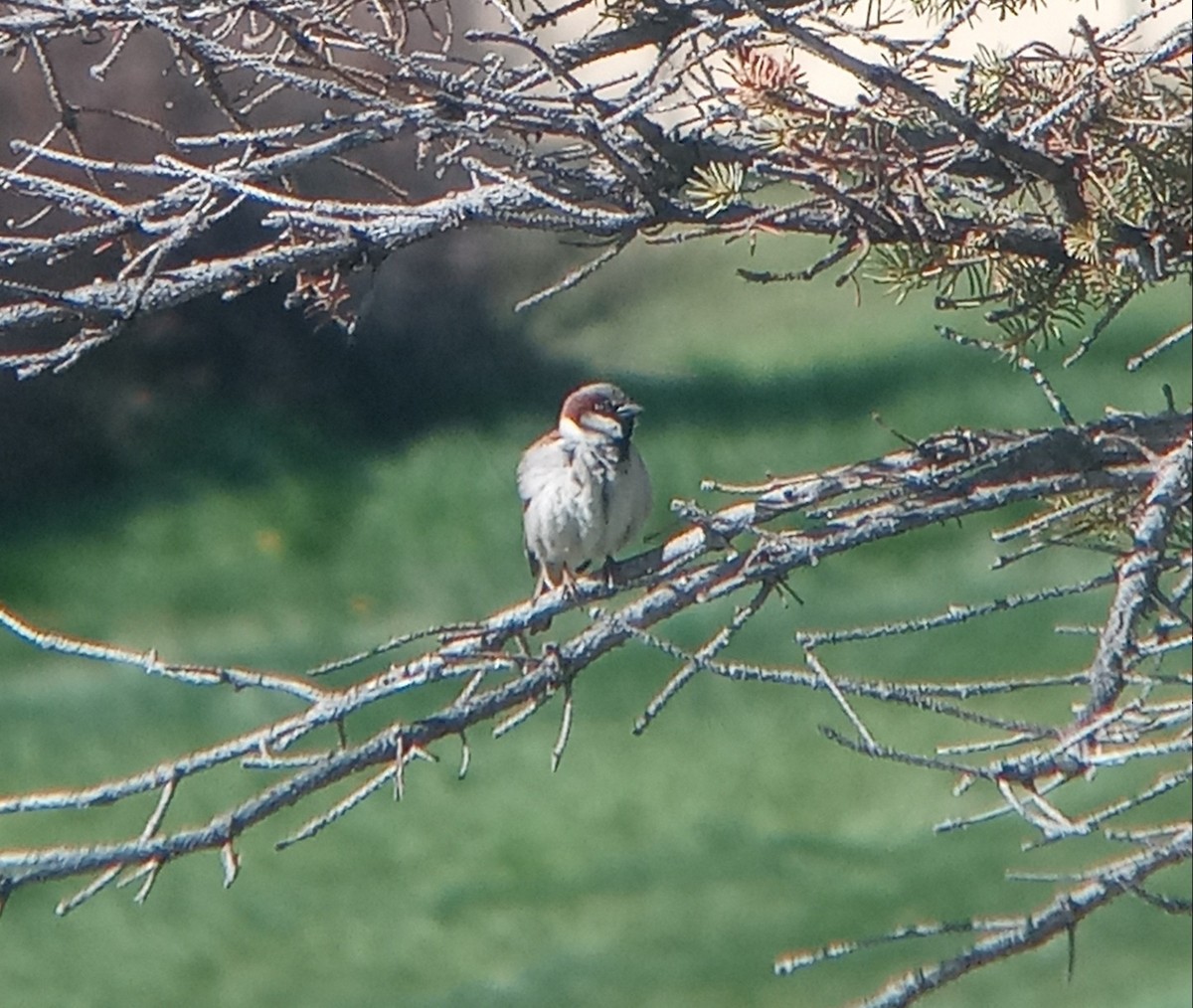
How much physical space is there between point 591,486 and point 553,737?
3.15 meters

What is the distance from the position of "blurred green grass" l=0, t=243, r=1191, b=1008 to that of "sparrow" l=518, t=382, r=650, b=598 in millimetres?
1931

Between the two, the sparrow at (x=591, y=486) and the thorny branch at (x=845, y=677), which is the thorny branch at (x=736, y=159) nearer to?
the thorny branch at (x=845, y=677)

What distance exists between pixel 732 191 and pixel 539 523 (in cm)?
203

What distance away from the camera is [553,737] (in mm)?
7156

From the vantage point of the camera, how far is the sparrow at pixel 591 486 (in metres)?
4.16

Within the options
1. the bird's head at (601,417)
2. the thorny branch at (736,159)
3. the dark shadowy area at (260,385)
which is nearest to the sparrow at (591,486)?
the bird's head at (601,417)

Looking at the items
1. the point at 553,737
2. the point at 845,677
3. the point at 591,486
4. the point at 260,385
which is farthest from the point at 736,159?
the point at 260,385

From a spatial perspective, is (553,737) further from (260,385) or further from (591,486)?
(260,385)

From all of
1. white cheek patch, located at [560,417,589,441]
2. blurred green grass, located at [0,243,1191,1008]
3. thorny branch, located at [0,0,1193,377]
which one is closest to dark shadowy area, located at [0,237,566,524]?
blurred green grass, located at [0,243,1191,1008]

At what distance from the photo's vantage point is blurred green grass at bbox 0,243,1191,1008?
5.90 m

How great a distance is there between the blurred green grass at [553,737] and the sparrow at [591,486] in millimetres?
1931

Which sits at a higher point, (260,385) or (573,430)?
(573,430)

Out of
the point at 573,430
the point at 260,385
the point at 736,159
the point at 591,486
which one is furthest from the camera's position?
the point at 260,385

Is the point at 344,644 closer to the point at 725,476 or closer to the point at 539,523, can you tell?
the point at 725,476
